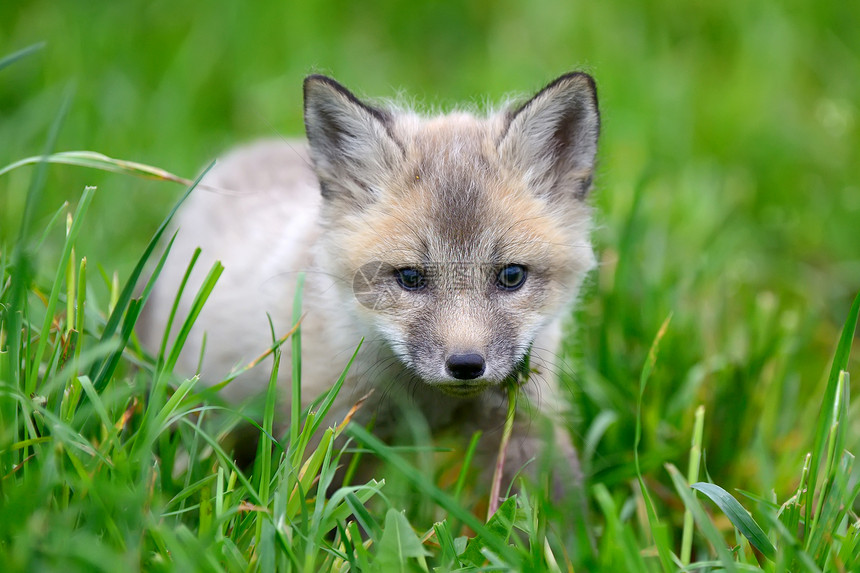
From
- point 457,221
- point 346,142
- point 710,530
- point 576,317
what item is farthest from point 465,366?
point 576,317

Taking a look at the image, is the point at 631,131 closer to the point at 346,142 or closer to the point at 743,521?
the point at 346,142

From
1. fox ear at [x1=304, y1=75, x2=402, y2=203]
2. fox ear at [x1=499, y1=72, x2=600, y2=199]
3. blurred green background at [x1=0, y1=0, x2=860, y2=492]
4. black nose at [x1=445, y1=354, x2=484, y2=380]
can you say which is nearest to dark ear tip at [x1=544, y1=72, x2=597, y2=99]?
fox ear at [x1=499, y1=72, x2=600, y2=199]

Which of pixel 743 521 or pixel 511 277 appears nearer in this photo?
pixel 743 521

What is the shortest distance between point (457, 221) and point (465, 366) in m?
0.57

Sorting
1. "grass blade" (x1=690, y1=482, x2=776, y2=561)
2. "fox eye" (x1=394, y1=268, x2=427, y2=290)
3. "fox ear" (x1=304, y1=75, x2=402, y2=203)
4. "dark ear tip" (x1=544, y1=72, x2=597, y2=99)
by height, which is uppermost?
"dark ear tip" (x1=544, y1=72, x2=597, y2=99)

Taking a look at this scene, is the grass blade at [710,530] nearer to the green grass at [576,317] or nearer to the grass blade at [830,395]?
the green grass at [576,317]

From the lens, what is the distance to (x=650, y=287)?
15.1ft

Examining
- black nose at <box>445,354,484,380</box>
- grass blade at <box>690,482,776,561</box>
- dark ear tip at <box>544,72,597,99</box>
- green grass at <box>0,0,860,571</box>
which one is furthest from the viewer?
dark ear tip at <box>544,72,597,99</box>

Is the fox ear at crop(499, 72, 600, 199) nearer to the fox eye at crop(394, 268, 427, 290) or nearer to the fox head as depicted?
the fox head

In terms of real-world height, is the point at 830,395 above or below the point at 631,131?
below

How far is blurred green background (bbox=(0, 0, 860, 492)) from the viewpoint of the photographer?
4277 millimetres

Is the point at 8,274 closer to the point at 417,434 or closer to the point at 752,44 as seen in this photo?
the point at 417,434

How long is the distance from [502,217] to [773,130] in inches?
162

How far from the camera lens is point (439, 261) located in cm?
322
